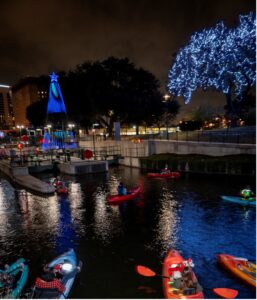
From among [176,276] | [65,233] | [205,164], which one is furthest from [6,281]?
[205,164]

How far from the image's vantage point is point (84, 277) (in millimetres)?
14539

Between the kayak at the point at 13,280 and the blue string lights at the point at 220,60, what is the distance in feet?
123

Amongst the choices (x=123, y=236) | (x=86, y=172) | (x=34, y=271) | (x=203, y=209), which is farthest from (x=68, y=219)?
(x=86, y=172)

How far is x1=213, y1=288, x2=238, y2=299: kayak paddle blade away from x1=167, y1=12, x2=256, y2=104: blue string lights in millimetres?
34954

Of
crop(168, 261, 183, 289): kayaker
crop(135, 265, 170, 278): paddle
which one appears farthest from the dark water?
crop(168, 261, 183, 289): kayaker

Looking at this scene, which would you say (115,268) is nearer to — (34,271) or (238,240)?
(34,271)

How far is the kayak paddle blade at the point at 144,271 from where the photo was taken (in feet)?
46.0

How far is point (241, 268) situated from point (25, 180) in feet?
98.3

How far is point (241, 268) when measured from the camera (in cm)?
1377

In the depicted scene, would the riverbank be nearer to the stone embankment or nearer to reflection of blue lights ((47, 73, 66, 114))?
the stone embankment

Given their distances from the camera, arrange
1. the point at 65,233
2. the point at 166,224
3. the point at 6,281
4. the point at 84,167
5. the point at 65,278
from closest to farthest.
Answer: the point at 6,281, the point at 65,278, the point at 65,233, the point at 166,224, the point at 84,167

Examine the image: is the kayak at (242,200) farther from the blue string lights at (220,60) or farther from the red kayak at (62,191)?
the blue string lights at (220,60)

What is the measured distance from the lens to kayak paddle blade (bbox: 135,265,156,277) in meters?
14.0

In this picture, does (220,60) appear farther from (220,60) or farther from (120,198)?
(120,198)
